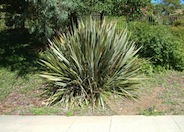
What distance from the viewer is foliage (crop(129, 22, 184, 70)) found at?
35.4 ft

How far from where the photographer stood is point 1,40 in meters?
16.7

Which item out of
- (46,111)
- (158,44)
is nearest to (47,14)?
(46,111)

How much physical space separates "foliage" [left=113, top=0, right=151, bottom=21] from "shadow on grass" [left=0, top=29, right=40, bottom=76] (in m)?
3.99

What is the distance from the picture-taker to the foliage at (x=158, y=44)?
10.8m

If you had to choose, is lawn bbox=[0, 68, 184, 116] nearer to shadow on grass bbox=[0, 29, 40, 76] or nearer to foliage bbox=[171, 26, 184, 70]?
foliage bbox=[171, 26, 184, 70]

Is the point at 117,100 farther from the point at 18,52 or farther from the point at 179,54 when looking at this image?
the point at 18,52

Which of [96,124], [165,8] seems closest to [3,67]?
[96,124]

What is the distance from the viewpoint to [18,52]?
14250mm

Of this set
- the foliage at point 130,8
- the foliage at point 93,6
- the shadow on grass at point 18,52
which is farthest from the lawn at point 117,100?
the foliage at point 130,8

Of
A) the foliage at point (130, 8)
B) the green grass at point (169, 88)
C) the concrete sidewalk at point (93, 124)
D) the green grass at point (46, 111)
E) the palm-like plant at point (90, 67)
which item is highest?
the foliage at point (130, 8)

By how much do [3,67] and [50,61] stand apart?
4.34 metres

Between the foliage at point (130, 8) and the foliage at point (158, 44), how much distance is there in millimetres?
2024

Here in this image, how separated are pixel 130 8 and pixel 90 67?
5977mm

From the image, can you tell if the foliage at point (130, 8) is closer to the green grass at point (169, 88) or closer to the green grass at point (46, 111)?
the green grass at point (169, 88)
